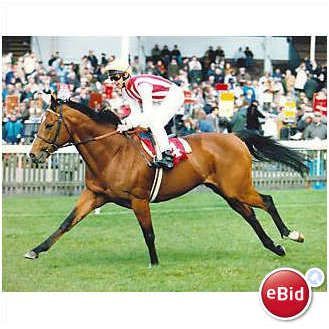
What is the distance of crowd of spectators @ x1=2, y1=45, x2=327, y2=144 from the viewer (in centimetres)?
1129

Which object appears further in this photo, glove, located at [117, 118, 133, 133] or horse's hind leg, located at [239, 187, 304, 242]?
horse's hind leg, located at [239, 187, 304, 242]

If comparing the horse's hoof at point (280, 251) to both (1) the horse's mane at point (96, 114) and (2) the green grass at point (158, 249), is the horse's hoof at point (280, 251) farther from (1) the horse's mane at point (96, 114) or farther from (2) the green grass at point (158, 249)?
(1) the horse's mane at point (96, 114)

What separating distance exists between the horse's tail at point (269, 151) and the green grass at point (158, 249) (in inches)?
33.8

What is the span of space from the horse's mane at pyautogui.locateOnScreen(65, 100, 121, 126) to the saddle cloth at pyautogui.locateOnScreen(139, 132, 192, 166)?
301 mm

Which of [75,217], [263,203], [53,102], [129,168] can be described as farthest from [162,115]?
[263,203]

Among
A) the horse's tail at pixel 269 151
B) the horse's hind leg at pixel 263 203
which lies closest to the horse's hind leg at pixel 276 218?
the horse's hind leg at pixel 263 203

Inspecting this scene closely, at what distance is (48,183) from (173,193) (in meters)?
4.03

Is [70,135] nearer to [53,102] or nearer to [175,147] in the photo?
[53,102]

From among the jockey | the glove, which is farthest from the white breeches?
the glove
